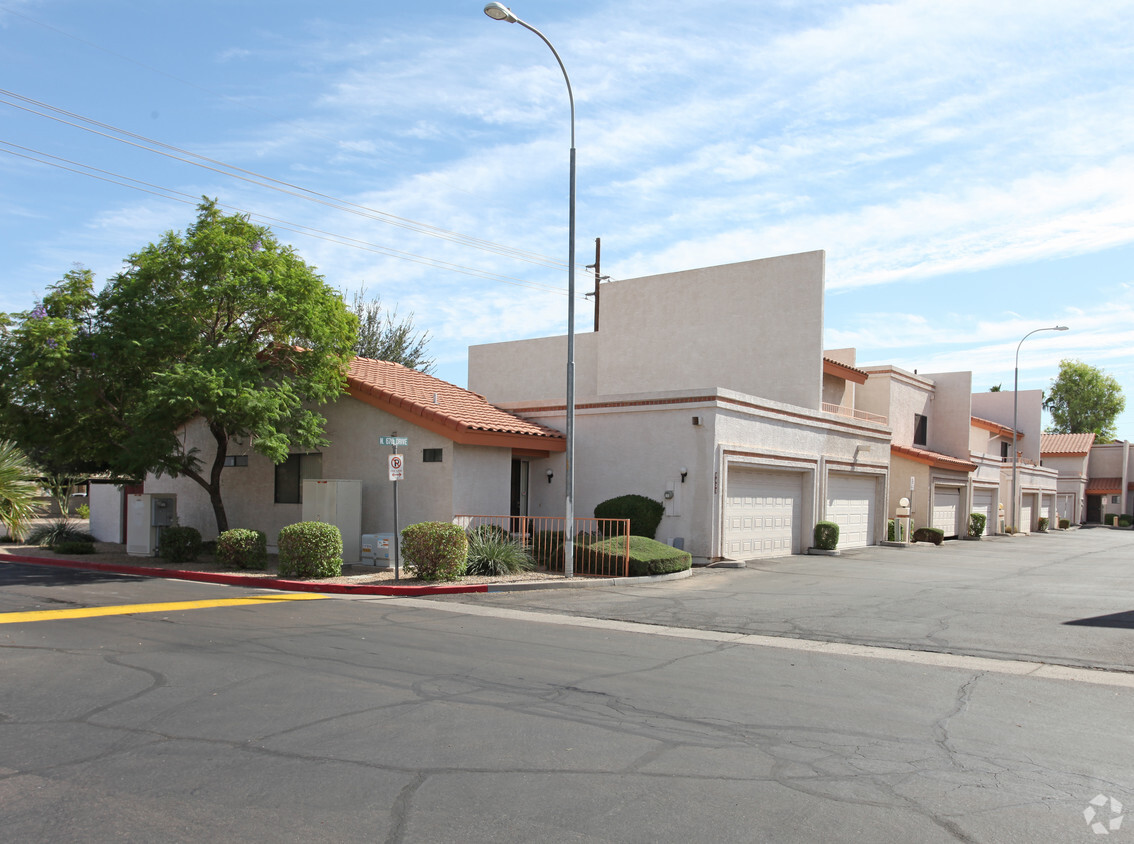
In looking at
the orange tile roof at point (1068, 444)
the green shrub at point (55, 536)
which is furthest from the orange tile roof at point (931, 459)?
the orange tile roof at point (1068, 444)

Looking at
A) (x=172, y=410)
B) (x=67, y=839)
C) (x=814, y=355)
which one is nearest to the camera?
(x=67, y=839)

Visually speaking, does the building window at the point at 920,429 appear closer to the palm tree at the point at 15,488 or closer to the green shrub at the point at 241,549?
the green shrub at the point at 241,549

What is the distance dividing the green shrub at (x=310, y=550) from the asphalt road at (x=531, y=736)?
4.66 metres

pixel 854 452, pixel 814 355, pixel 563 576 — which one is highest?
pixel 814 355

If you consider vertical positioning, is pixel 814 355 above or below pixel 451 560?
above

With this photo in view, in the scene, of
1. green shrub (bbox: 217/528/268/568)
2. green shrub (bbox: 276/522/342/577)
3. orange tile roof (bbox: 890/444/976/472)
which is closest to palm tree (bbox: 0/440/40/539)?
green shrub (bbox: 217/528/268/568)

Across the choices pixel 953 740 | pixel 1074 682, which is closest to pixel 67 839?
pixel 953 740

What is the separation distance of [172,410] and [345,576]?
4761mm

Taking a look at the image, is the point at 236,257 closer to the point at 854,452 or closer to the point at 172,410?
the point at 172,410

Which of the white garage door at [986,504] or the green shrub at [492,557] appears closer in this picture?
the green shrub at [492,557]

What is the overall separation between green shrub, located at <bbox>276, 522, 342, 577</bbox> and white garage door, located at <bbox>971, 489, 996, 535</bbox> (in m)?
35.2

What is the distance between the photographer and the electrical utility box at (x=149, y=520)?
20.9 meters

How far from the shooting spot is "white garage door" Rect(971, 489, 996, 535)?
42.9 meters

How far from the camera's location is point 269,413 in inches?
696
